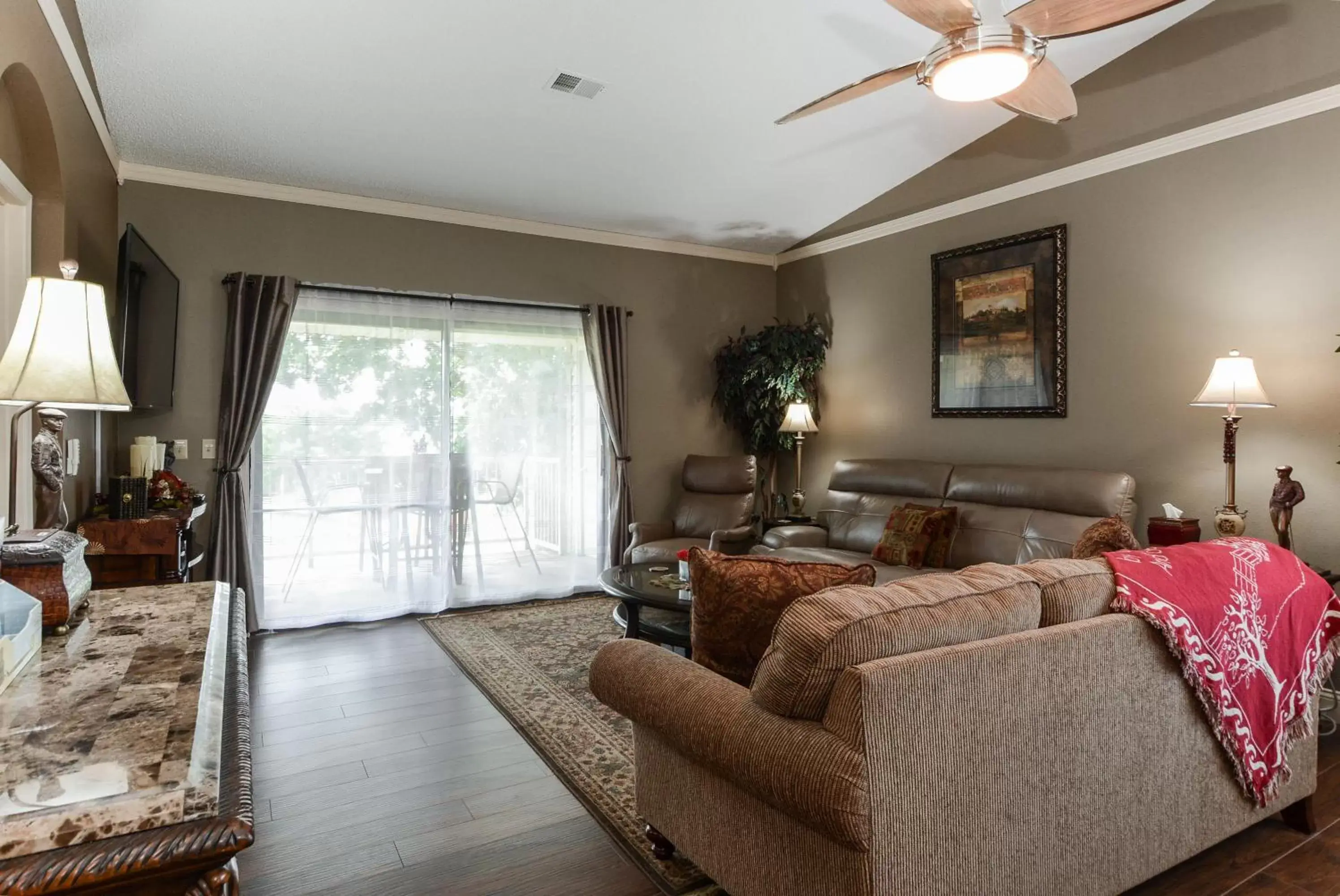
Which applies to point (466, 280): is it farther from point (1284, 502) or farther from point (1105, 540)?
point (1284, 502)

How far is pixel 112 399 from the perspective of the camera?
1.76 meters

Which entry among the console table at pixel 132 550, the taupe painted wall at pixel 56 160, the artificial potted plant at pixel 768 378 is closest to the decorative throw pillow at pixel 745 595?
the taupe painted wall at pixel 56 160

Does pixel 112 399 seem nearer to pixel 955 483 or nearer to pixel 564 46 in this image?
pixel 564 46

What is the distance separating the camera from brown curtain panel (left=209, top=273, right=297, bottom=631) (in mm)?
4609

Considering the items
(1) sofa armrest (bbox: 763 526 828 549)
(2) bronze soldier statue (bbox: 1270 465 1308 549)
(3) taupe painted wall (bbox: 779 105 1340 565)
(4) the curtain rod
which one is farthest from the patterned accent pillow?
(4) the curtain rod

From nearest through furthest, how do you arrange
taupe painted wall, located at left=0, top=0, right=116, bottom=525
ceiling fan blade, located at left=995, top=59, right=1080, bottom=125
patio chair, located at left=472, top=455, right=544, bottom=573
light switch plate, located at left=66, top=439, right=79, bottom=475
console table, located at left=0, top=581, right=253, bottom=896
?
1. console table, located at left=0, top=581, right=253, bottom=896
2. taupe painted wall, located at left=0, top=0, right=116, bottom=525
3. ceiling fan blade, located at left=995, top=59, right=1080, bottom=125
4. light switch plate, located at left=66, top=439, right=79, bottom=475
5. patio chair, located at left=472, top=455, right=544, bottom=573

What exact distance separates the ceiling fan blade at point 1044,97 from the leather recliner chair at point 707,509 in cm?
300

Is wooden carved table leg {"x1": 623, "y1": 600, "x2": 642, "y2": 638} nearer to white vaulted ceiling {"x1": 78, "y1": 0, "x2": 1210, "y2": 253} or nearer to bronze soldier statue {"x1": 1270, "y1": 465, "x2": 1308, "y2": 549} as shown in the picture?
white vaulted ceiling {"x1": 78, "y1": 0, "x2": 1210, "y2": 253}

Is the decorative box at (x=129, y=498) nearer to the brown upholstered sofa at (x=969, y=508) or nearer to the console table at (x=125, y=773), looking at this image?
the console table at (x=125, y=773)

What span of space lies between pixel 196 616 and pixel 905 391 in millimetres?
4803

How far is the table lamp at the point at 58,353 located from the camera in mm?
1653

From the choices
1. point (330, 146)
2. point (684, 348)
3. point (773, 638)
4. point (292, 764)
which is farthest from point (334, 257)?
point (773, 638)

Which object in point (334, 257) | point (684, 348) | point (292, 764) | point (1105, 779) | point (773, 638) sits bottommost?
point (292, 764)

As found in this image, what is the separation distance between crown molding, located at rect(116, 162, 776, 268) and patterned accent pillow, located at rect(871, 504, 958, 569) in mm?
2906
